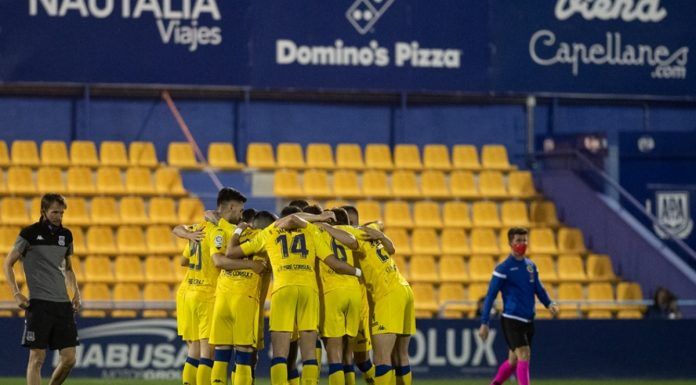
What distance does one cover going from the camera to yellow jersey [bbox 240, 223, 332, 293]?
1430 centimetres

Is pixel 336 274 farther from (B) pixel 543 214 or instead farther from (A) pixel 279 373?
(B) pixel 543 214

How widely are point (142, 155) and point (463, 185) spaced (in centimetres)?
597

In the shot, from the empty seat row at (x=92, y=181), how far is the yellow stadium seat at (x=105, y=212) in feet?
0.89

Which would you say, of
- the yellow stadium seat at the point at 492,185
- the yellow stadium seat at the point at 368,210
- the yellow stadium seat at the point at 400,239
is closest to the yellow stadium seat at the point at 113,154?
the yellow stadium seat at the point at 368,210

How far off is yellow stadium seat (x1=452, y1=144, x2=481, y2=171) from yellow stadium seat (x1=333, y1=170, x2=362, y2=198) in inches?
84.6

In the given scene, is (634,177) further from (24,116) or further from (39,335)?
(39,335)

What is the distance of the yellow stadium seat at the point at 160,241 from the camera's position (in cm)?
2438

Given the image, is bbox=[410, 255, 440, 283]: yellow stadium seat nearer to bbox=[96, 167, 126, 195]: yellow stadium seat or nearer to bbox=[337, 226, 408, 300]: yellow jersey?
bbox=[96, 167, 126, 195]: yellow stadium seat

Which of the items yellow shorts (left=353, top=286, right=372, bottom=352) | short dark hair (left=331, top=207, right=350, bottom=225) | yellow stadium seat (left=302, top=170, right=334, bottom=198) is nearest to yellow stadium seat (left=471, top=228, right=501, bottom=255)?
yellow stadium seat (left=302, top=170, right=334, bottom=198)

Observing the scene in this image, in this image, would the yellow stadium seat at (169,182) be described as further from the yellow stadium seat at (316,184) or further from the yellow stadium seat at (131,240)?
the yellow stadium seat at (316,184)

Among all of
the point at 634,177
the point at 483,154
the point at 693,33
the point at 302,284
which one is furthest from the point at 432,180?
the point at 302,284

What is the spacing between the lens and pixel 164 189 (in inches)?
1000

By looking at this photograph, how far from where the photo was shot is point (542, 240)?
26.2m

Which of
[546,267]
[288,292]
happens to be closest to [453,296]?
[546,267]
